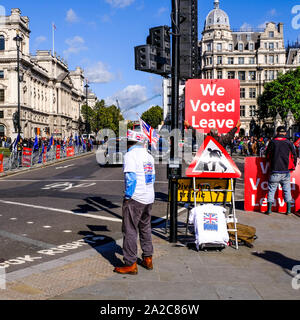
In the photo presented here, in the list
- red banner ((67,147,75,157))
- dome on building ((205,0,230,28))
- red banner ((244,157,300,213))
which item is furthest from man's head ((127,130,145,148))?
dome on building ((205,0,230,28))

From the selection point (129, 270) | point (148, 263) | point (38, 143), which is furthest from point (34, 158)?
point (129, 270)

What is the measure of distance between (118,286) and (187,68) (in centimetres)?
386

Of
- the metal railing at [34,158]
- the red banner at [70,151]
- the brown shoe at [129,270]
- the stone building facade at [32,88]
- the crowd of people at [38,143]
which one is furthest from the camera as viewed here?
the stone building facade at [32,88]

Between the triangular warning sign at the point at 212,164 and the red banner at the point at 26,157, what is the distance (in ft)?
63.2

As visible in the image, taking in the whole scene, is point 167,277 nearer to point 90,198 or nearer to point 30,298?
point 30,298

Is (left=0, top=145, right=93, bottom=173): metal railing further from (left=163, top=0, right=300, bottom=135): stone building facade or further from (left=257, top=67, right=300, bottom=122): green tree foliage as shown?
(left=163, top=0, right=300, bottom=135): stone building facade

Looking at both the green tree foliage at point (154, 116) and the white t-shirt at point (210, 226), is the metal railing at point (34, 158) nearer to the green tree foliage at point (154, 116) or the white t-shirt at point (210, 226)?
the white t-shirt at point (210, 226)

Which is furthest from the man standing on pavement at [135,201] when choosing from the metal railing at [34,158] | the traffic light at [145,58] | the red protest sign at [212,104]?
the metal railing at [34,158]

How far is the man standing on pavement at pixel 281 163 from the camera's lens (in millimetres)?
9391

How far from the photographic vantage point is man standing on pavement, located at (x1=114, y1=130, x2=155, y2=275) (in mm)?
5379

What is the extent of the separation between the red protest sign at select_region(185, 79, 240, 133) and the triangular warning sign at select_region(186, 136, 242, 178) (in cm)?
39

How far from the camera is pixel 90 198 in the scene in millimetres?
12586

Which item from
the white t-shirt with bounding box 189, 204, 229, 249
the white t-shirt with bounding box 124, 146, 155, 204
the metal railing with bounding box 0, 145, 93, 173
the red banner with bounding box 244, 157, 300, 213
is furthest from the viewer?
the metal railing with bounding box 0, 145, 93, 173
